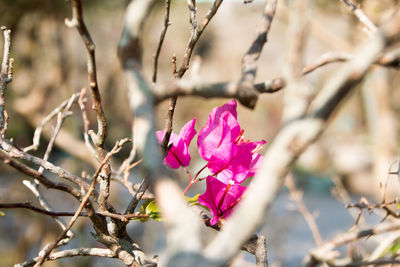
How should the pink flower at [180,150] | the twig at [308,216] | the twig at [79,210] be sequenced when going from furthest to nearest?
the twig at [308,216] → the pink flower at [180,150] → the twig at [79,210]

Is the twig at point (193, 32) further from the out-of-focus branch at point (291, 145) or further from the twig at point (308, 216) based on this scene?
the twig at point (308, 216)

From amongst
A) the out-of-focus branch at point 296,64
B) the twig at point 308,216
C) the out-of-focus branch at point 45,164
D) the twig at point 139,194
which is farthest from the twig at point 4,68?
the twig at point 308,216

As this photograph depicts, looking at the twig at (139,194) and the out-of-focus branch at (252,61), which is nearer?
the out-of-focus branch at (252,61)

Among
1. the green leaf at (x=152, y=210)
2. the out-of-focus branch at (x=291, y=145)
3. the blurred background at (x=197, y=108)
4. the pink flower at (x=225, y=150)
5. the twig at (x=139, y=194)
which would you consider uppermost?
the blurred background at (x=197, y=108)

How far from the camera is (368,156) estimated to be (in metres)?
6.20

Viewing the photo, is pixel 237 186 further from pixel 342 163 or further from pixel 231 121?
pixel 342 163

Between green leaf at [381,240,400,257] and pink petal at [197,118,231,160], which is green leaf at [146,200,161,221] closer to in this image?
pink petal at [197,118,231,160]

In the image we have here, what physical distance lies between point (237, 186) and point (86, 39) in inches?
7.6

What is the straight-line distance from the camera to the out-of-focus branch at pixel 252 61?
0.86ft

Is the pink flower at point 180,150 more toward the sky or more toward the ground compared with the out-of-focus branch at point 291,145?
more toward the sky

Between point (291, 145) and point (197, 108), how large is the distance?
20.8 feet

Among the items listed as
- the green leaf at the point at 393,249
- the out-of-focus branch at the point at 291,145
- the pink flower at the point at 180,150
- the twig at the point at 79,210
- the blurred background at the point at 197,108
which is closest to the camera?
the out-of-focus branch at the point at 291,145

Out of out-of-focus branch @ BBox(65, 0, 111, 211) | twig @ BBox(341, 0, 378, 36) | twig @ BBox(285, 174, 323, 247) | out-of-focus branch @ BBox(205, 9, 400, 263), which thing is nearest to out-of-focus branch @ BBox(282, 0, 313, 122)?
out-of-focus branch @ BBox(205, 9, 400, 263)

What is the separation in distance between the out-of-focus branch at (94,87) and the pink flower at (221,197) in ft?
0.29
